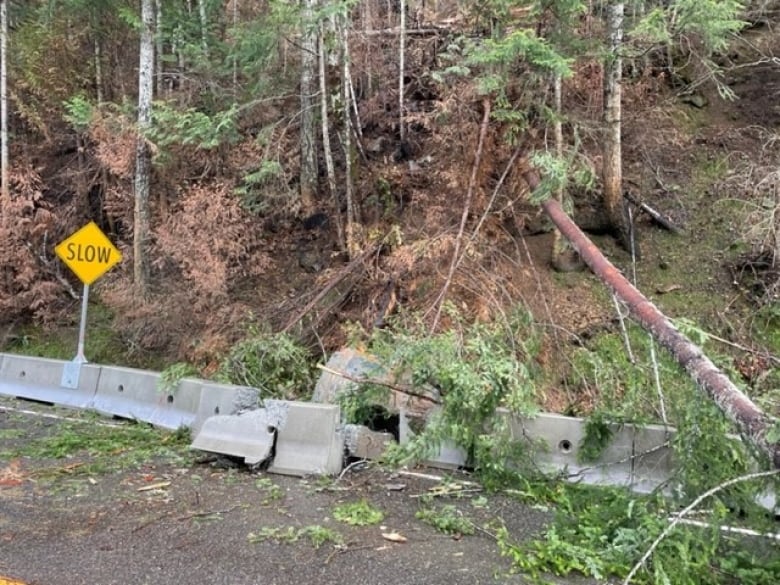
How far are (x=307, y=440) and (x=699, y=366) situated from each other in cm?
357

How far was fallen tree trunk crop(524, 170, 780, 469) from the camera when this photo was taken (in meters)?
3.97

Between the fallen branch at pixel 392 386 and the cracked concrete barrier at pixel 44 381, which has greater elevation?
the fallen branch at pixel 392 386

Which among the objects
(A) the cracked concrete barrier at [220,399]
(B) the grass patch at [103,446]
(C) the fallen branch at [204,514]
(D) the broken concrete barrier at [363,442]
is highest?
(A) the cracked concrete barrier at [220,399]

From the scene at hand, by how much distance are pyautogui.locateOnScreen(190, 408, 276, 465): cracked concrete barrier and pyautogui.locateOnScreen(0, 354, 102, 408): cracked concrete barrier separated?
3.74m

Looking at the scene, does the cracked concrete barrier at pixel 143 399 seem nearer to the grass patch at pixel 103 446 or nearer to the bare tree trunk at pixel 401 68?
the grass patch at pixel 103 446

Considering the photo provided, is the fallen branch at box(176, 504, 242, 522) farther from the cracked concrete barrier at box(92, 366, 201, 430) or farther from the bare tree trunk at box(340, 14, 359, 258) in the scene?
the bare tree trunk at box(340, 14, 359, 258)

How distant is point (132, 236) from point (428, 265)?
748 centimetres

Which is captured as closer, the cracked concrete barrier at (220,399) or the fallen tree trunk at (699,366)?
the fallen tree trunk at (699,366)

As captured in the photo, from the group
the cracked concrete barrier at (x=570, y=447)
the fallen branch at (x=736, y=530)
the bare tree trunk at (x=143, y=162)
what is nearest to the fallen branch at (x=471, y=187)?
the cracked concrete barrier at (x=570, y=447)

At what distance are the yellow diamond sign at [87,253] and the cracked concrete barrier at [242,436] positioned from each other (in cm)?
511

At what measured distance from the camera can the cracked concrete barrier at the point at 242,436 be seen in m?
6.29

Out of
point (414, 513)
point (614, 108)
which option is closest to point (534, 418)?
point (414, 513)

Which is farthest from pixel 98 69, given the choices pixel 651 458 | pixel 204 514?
pixel 651 458

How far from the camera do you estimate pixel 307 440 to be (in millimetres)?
6277
